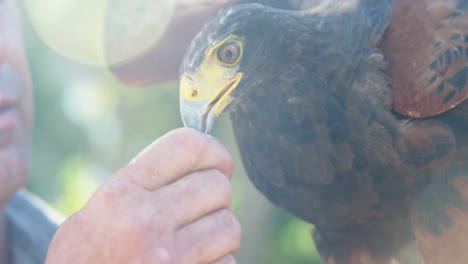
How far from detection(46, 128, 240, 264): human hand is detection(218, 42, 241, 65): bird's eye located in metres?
0.37

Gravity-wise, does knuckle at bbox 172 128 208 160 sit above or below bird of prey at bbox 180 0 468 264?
above

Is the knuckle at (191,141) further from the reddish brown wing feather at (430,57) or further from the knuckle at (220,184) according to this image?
the reddish brown wing feather at (430,57)

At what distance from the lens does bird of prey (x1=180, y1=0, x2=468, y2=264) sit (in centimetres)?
135

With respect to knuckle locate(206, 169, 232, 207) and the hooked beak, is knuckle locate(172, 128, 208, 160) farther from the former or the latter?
the hooked beak

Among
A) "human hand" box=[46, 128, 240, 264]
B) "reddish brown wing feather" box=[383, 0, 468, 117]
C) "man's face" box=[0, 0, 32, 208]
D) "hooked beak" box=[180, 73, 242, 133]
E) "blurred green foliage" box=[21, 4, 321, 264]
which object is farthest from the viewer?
"blurred green foliage" box=[21, 4, 321, 264]

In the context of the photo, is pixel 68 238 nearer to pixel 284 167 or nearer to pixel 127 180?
pixel 127 180

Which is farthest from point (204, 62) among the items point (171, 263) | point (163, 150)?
point (171, 263)

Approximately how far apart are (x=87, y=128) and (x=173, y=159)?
734cm

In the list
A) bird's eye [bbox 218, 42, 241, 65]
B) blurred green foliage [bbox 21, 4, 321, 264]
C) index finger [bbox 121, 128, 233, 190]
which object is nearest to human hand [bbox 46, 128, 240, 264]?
index finger [bbox 121, 128, 233, 190]

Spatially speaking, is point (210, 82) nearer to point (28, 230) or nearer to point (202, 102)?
point (202, 102)

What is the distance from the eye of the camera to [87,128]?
8.05 meters

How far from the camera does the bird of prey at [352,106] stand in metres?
1.35

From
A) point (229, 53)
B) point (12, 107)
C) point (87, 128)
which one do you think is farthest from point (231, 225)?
point (87, 128)

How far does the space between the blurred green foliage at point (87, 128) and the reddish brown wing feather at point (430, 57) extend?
3.59 metres
